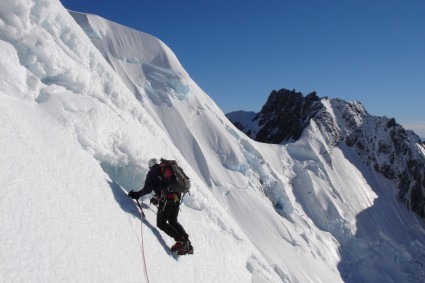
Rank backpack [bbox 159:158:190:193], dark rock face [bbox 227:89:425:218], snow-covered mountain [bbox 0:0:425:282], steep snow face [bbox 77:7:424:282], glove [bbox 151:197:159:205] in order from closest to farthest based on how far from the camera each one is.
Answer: snow-covered mountain [bbox 0:0:425:282] < backpack [bbox 159:158:190:193] < glove [bbox 151:197:159:205] < steep snow face [bbox 77:7:424:282] < dark rock face [bbox 227:89:425:218]

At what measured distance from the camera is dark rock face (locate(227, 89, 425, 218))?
4678 centimetres

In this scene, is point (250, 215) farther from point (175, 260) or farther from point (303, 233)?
point (175, 260)

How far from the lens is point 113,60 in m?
25.2

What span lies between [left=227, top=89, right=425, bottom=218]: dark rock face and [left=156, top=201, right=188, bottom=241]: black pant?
126 feet

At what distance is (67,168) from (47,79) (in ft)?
9.06

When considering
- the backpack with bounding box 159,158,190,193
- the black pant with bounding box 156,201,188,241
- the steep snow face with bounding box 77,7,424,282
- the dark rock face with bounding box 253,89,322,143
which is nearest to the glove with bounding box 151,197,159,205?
the black pant with bounding box 156,201,188,241

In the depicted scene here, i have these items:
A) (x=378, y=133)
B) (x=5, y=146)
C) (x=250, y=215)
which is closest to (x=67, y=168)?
(x=5, y=146)

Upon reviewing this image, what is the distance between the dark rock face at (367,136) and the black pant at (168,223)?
38.3 m

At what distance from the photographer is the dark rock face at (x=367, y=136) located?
1842 inches

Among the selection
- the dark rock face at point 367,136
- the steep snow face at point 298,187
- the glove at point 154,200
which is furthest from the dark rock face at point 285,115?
the glove at point 154,200

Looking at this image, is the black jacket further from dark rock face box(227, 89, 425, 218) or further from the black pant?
dark rock face box(227, 89, 425, 218)

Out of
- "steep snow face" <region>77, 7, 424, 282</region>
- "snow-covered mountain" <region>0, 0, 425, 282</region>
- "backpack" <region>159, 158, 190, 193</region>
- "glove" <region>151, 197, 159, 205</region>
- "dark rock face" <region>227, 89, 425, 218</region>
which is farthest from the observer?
"dark rock face" <region>227, 89, 425, 218</region>

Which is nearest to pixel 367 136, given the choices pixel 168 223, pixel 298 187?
pixel 298 187

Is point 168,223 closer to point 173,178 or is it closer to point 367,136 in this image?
point 173,178
